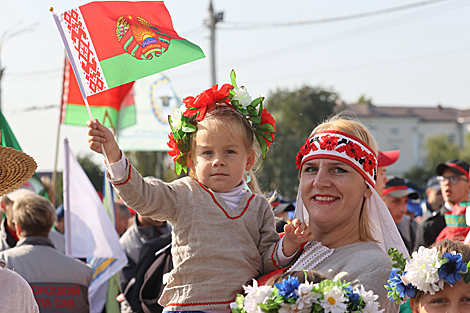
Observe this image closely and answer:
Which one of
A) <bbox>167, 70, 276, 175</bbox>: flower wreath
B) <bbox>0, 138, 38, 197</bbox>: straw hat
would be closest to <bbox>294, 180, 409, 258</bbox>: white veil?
<bbox>167, 70, 276, 175</bbox>: flower wreath

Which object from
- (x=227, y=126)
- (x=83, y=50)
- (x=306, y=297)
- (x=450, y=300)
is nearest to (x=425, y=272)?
(x=450, y=300)

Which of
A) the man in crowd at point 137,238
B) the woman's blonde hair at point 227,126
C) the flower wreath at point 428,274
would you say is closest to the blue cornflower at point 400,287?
the flower wreath at point 428,274

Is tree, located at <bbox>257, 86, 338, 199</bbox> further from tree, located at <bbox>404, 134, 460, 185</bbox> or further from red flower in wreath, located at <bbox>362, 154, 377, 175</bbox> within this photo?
red flower in wreath, located at <bbox>362, 154, 377, 175</bbox>

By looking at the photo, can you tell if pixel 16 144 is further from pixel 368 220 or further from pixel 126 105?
pixel 368 220

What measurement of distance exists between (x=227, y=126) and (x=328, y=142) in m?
0.66

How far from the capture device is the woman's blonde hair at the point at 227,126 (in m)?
3.62

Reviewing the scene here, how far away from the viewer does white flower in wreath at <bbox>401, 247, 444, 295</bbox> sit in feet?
8.98

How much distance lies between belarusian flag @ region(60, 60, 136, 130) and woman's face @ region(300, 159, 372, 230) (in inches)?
246

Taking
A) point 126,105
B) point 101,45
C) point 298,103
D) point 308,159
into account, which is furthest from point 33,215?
point 298,103

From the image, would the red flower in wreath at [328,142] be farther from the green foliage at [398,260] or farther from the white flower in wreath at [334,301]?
the white flower in wreath at [334,301]

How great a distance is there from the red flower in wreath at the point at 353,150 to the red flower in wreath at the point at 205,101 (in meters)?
0.89

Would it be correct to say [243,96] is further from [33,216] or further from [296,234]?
[33,216]

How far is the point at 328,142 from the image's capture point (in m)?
3.35

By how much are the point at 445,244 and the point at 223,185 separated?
1346 mm
